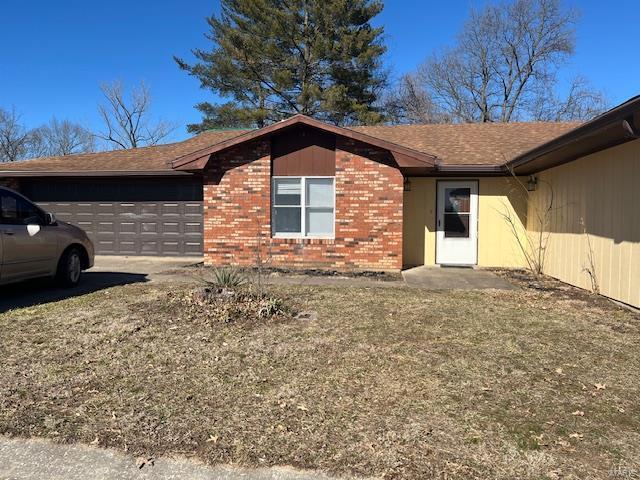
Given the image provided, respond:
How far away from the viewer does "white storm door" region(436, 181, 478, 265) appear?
39.4 ft

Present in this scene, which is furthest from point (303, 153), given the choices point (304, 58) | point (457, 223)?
point (304, 58)

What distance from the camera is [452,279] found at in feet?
32.7

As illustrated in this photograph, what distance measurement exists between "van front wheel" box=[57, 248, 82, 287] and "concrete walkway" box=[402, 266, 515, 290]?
20.4 feet

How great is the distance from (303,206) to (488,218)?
4.66 metres

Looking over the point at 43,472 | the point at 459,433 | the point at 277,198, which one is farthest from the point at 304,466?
the point at 277,198

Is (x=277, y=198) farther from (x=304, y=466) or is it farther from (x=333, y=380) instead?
(x=304, y=466)

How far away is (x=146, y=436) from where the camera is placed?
3307 mm

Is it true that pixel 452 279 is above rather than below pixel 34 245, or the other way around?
below

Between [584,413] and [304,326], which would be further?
[304,326]

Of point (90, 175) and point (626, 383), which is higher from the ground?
point (90, 175)

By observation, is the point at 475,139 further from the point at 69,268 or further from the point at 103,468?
the point at 103,468

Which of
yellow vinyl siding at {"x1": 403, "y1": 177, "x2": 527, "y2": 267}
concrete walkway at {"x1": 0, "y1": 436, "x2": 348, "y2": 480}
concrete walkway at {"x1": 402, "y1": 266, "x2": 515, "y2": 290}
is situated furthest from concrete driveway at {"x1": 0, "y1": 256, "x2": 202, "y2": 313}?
yellow vinyl siding at {"x1": 403, "y1": 177, "x2": 527, "y2": 267}

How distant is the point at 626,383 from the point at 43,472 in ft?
15.1

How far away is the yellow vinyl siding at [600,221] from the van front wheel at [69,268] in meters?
9.24
